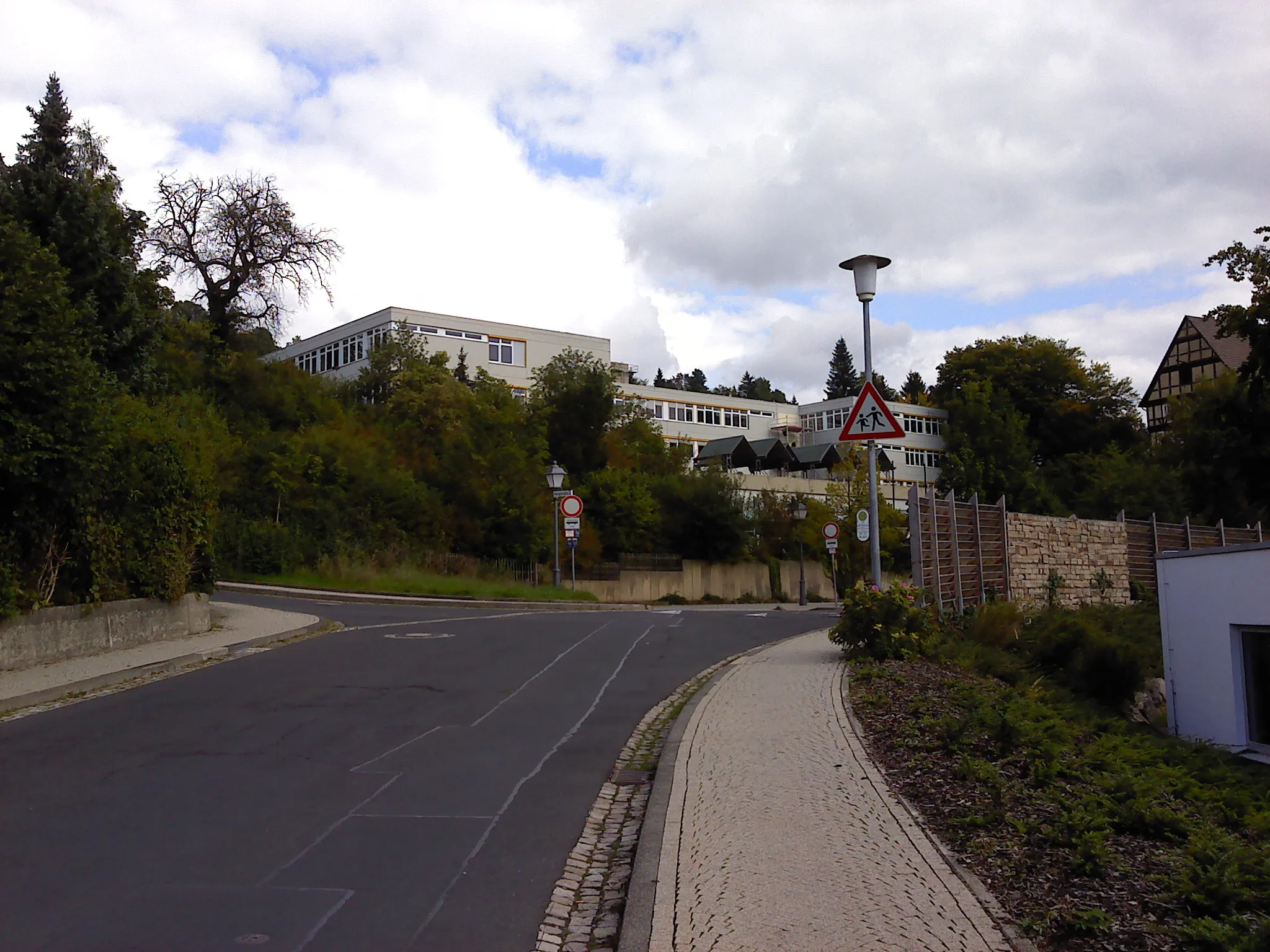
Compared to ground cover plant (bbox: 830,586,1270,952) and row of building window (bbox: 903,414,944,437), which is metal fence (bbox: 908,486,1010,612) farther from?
row of building window (bbox: 903,414,944,437)

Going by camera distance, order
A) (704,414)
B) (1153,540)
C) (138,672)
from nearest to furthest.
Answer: (138,672)
(1153,540)
(704,414)

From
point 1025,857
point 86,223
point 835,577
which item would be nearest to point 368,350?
point 835,577

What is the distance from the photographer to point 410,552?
3894 centimetres

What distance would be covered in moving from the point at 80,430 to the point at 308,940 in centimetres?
1142

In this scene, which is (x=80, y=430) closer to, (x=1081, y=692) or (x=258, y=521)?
(x=1081, y=692)

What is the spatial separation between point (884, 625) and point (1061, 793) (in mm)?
7541

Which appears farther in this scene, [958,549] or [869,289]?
[958,549]

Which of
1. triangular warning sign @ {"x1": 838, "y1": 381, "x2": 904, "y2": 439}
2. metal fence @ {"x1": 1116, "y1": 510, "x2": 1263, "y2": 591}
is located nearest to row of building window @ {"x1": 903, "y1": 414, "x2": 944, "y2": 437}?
metal fence @ {"x1": 1116, "y1": 510, "x2": 1263, "y2": 591}

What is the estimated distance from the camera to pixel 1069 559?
85.7 ft

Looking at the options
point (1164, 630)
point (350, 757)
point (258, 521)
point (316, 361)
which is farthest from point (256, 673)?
point (316, 361)

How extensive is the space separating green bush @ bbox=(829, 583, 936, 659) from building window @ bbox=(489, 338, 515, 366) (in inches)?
2285

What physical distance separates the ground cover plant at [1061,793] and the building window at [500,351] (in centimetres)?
5719

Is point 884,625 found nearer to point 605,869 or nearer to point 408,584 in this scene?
point 605,869

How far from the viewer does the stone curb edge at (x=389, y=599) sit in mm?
31797
